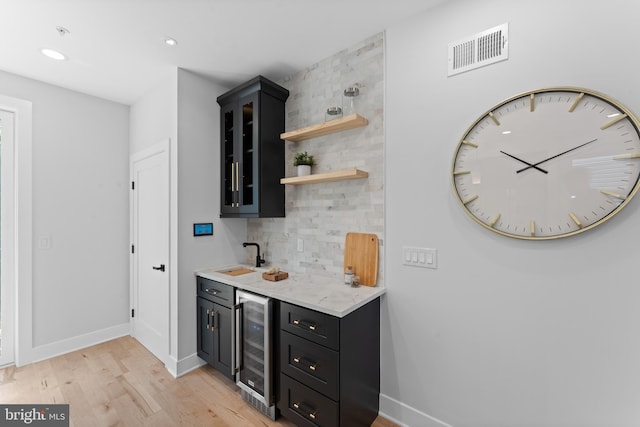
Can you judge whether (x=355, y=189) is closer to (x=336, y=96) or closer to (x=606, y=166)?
(x=336, y=96)

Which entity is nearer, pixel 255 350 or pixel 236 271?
pixel 255 350

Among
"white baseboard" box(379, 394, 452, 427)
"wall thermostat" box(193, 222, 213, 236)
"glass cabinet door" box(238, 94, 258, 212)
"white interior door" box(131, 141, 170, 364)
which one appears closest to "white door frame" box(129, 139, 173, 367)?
"white interior door" box(131, 141, 170, 364)

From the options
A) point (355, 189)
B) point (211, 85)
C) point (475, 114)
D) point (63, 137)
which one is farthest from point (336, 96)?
point (63, 137)

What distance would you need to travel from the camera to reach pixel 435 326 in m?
1.76

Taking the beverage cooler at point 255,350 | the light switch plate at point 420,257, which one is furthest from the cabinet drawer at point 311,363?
the light switch plate at point 420,257

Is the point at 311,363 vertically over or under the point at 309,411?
over

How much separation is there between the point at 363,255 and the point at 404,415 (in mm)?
1125

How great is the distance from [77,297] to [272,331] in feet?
8.48

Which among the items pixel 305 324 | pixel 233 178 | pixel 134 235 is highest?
pixel 233 178

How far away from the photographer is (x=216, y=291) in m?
2.41

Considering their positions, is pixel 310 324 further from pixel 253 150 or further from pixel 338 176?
pixel 253 150

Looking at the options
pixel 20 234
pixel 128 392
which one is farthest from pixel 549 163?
pixel 20 234

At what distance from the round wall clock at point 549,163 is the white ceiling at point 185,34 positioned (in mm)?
989

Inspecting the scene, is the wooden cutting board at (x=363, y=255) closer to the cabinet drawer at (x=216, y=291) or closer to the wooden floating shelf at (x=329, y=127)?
the wooden floating shelf at (x=329, y=127)
